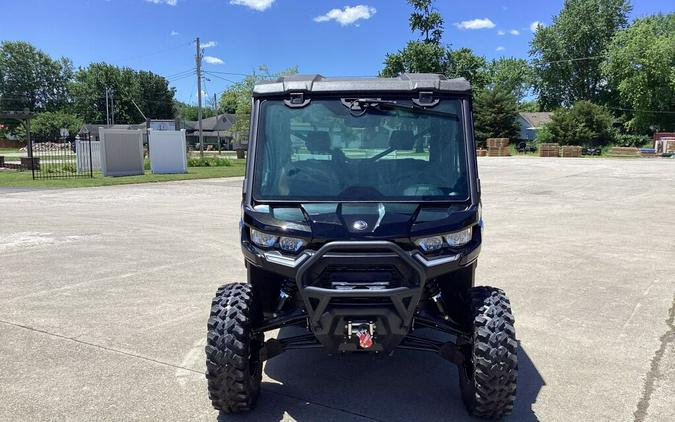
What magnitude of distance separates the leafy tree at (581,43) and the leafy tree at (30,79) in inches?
3947

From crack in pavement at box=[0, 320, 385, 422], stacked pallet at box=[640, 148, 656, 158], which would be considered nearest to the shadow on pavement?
crack in pavement at box=[0, 320, 385, 422]

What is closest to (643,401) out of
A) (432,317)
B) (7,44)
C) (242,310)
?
(432,317)

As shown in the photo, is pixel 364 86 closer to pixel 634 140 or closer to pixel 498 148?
pixel 498 148

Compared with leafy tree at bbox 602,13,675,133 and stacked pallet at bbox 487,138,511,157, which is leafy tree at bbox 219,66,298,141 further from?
leafy tree at bbox 602,13,675,133

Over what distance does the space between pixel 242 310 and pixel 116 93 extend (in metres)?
114

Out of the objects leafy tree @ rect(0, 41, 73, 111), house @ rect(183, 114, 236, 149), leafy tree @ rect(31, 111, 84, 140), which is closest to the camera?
leafy tree @ rect(31, 111, 84, 140)

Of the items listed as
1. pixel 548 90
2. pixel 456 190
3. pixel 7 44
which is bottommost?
pixel 456 190

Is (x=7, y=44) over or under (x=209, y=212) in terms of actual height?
over

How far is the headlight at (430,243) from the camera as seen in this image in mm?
3328

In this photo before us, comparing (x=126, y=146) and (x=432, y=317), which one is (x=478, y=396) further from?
(x=126, y=146)

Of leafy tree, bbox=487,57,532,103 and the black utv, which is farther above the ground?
leafy tree, bbox=487,57,532,103

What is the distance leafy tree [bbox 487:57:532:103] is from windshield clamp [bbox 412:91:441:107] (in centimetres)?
8537

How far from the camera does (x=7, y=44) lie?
119 metres

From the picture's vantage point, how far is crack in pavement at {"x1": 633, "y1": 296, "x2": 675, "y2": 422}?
3725 mm
